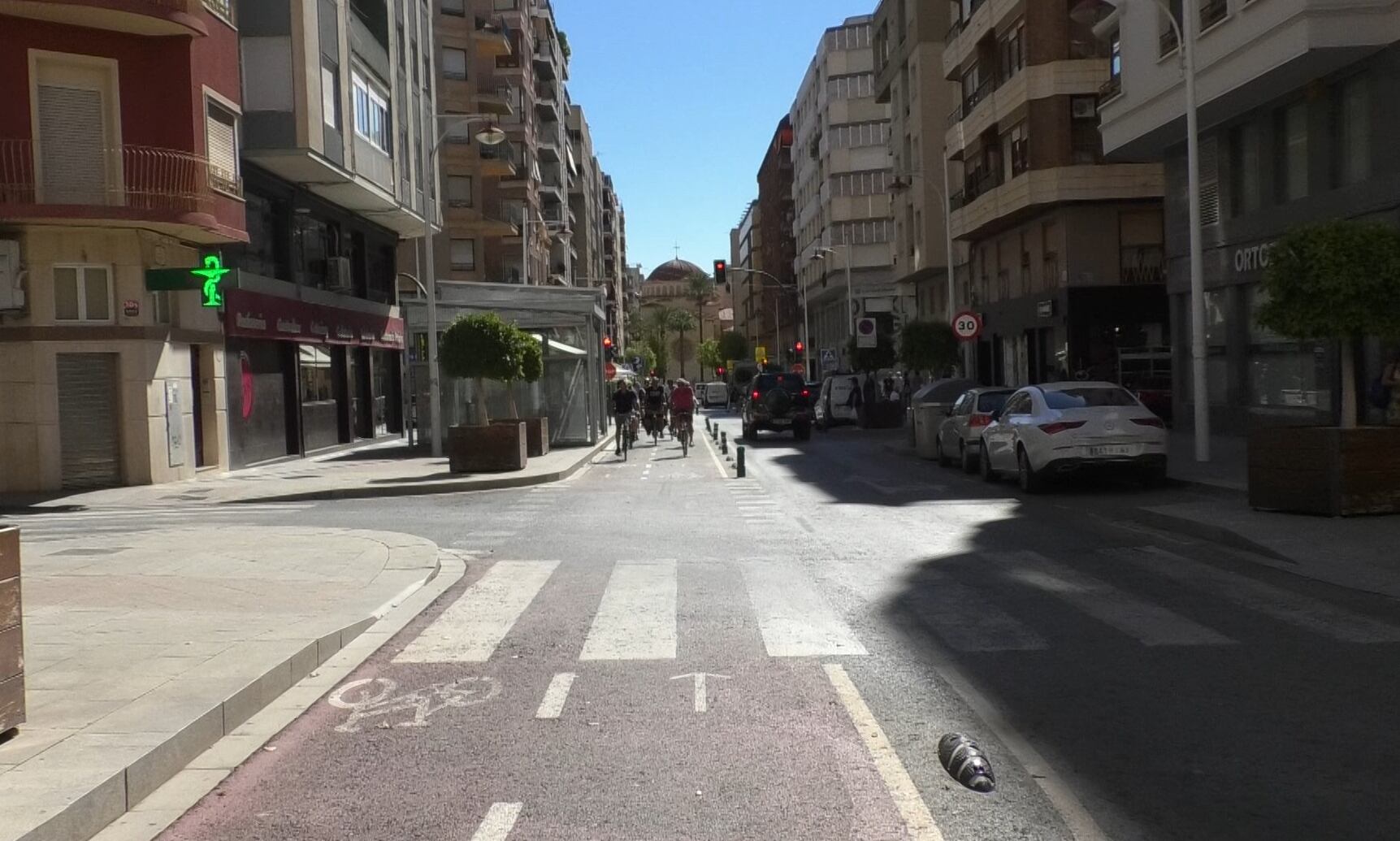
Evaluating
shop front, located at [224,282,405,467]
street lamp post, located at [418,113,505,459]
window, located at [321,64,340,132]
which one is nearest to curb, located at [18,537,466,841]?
shop front, located at [224,282,405,467]

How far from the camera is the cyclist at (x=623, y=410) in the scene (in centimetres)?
3111

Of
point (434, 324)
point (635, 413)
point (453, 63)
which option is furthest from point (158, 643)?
point (453, 63)

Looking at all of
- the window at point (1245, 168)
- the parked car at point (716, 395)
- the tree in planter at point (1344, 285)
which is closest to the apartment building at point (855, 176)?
the parked car at point (716, 395)

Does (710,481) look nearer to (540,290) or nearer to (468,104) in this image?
(540,290)

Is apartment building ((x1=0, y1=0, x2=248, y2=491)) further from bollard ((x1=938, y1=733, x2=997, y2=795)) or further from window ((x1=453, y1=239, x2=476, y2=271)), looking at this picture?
window ((x1=453, y1=239, x2=476, y2=271))

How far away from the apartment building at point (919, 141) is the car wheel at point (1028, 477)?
29745mm

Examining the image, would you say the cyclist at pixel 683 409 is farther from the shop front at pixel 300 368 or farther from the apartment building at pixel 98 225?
the apartment building at pixel 98 225

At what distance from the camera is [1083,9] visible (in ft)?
89.5

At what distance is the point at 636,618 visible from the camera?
8.87 metres

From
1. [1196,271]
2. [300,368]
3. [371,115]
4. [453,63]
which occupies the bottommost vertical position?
[300,368]

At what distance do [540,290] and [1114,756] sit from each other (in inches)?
1144

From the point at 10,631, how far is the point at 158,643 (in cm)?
242

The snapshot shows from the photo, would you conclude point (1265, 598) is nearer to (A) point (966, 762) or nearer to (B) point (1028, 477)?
(A) point (966, 762)

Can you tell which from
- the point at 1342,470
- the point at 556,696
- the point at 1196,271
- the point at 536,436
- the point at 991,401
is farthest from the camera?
the point at 536,436
